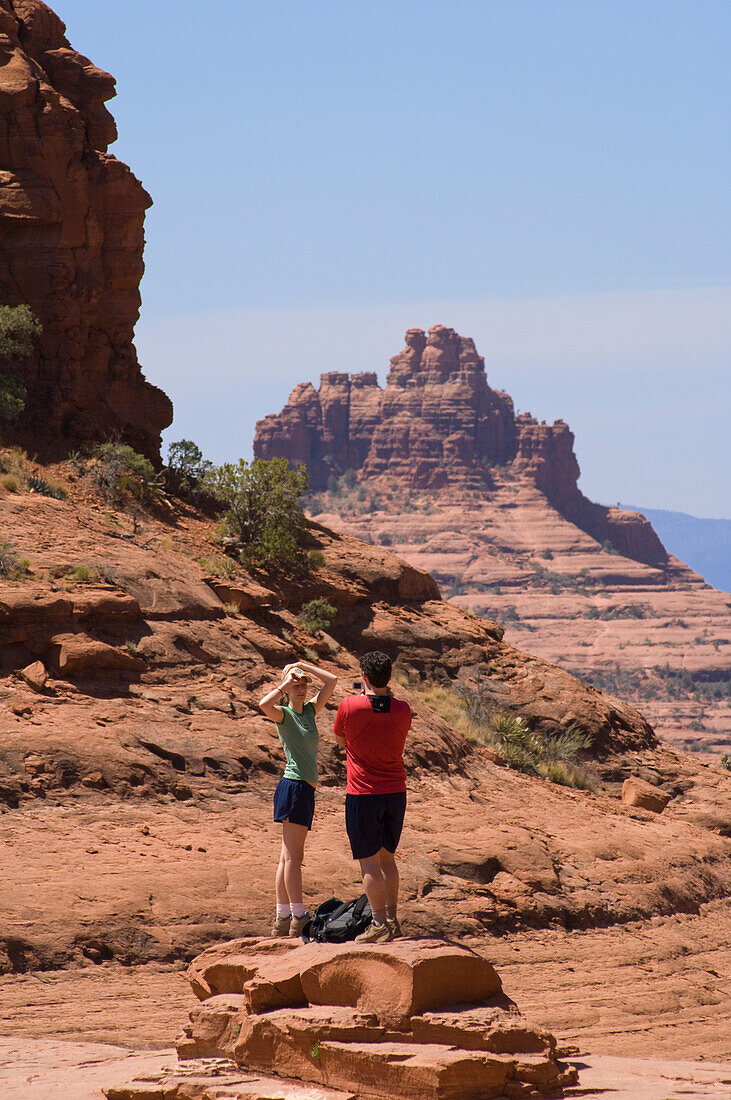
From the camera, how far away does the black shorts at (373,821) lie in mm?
7531

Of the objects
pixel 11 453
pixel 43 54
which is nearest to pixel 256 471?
pixel 11 453

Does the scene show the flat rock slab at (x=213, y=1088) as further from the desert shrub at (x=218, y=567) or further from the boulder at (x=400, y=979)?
the desert shrub at (x=218, y=567)

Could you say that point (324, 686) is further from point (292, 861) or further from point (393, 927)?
point (393, 927)

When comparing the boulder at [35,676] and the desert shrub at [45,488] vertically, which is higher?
the desert shrub at [45,488]

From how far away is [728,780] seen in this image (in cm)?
2128

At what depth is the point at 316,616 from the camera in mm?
19734

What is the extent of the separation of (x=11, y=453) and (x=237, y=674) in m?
5.61

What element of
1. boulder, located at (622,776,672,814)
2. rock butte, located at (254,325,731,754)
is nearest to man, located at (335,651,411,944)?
boulder, located at (622,776,672,814)

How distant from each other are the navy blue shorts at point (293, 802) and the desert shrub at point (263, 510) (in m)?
11.9

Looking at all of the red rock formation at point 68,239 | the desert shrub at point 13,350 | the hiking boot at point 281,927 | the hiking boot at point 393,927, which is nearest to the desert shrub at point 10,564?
the desert shrub at point 13,350

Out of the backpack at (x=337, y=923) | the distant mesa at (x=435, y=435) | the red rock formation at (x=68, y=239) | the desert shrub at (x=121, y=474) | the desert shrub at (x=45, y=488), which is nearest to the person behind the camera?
the backpack at (x=337, y=923)

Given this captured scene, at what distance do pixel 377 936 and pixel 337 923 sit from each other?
0.51 metres

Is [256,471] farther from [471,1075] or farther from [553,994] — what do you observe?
[471,1075]

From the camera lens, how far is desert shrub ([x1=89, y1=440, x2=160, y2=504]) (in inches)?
756
